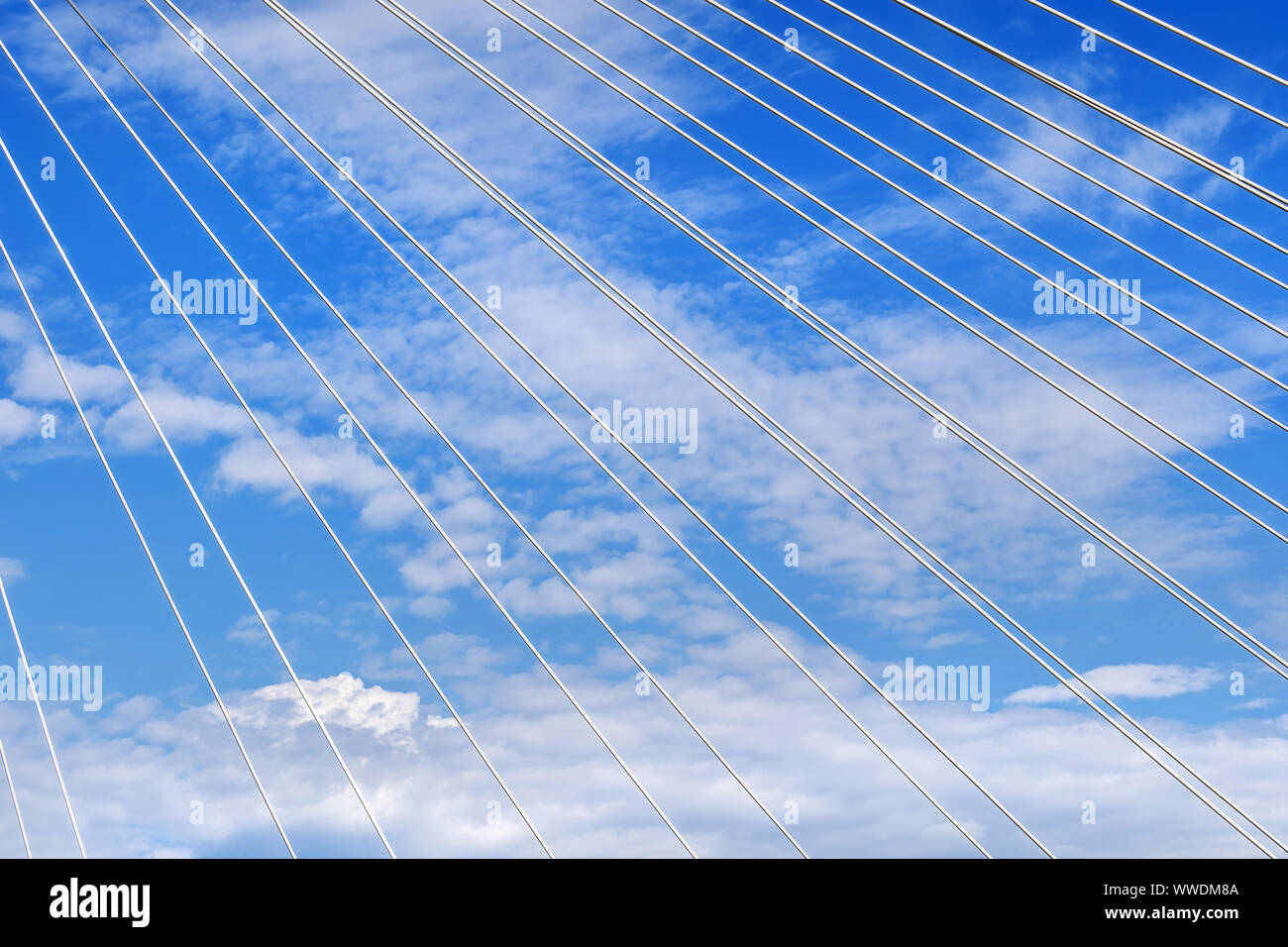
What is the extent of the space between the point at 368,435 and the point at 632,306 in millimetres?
2083

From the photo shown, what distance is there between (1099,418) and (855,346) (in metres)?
1.57

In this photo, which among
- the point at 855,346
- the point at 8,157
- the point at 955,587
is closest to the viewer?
the point at 955,587

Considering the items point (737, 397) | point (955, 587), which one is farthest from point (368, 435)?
point (955, 587)

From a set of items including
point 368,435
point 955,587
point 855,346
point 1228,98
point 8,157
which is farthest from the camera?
point 8,157
